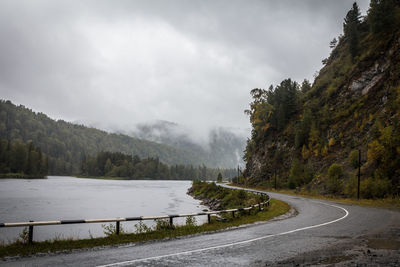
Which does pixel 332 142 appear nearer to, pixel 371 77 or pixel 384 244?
pixel 371 77

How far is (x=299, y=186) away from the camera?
204 ft

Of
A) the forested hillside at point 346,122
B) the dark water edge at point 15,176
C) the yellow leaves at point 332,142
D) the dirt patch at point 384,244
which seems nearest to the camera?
the dirt patch at point 384,244

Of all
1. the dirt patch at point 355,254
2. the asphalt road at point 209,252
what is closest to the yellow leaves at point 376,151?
the asphalt road at point 209,252

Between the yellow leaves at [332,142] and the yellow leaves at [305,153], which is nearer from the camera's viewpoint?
the yellow leaves at [332,142]

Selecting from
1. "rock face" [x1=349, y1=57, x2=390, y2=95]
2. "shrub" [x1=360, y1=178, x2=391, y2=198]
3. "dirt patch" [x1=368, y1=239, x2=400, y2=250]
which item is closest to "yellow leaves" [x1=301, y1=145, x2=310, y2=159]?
"rock face" [x1=349, y1=57, x2=390, y2=95]

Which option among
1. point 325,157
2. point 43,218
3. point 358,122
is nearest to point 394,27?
point 358,122

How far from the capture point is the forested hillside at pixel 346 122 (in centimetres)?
4156

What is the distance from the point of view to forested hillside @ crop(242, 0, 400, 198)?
41.6 m

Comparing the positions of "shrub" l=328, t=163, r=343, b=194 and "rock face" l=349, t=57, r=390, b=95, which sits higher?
"rock face" l=349, t=57, r=390, b=95

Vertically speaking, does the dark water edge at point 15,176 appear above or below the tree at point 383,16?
below

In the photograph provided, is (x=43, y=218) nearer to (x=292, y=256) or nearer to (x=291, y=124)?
(x=292, y=256)

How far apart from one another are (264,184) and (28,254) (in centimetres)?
7602

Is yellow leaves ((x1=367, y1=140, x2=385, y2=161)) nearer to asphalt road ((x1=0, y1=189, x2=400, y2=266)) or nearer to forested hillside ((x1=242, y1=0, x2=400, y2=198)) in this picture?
forested hillside ((x1=242, y1=0, x2=400, y2=198))

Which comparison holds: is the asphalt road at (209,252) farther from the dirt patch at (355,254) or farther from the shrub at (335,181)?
the shrub at (335,181)
